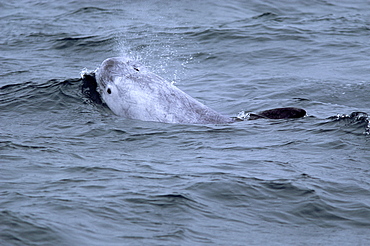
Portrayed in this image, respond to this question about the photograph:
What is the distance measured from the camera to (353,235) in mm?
6762

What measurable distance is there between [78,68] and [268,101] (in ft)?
16.8

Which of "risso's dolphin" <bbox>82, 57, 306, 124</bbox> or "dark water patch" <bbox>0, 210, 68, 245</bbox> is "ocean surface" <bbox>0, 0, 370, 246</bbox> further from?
"risso's dolphin" <bbox>82, 57, 306, 124</bbox>

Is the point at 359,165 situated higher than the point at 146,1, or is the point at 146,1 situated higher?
the point at 146,1

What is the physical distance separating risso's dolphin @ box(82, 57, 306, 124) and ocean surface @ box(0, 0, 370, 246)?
9.9 inches

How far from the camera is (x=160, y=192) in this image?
24.8ft

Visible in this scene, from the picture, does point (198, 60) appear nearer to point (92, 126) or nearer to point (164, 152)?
point (92, 126)

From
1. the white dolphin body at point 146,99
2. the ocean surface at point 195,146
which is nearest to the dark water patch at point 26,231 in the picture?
the ocean surface at point 195,146

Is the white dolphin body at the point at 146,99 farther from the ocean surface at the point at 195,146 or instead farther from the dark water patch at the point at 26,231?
the dark water patch at the point at 26,231

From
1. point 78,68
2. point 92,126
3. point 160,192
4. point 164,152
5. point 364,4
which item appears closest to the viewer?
point 160,192

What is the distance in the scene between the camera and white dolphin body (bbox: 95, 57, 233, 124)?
10.8 m

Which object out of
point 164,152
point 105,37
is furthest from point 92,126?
point 105,37

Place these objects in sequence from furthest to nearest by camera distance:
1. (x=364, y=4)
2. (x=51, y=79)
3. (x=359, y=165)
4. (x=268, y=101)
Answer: (x=364, y=4) → (x=51, y=79) → (x=268, y=101) → (x=359, y=165)

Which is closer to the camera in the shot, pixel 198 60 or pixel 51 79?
pixel 51 79

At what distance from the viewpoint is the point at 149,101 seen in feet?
35.9
